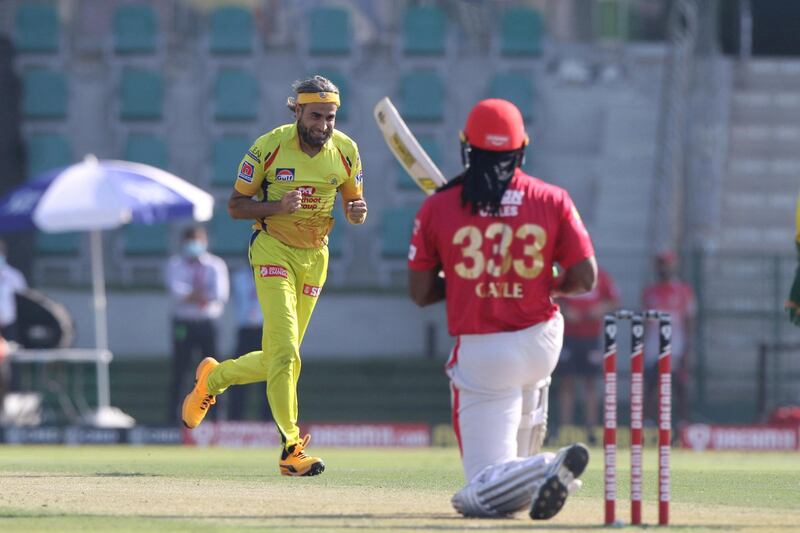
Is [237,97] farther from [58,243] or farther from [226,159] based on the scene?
[58,243]

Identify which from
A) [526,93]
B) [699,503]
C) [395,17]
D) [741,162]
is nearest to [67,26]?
[395,17]

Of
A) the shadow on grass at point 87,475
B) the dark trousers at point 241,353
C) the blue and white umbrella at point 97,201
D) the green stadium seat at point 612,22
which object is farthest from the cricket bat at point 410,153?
the green stadium seat at point 612,22

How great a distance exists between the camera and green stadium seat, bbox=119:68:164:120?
20.5 metres

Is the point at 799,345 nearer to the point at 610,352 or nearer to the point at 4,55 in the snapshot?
the point at 4,55

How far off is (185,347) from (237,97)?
4712mm

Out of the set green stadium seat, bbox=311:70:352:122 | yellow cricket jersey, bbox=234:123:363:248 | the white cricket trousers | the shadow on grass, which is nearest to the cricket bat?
yellow cricket jersey, bbox=234:123:363:248

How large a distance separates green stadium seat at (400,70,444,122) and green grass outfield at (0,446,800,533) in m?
8.81

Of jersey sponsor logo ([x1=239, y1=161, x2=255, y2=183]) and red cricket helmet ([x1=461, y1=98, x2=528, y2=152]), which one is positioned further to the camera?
jersey sponsor logo ([x1=239, y1=161, x2=255, y2=183])

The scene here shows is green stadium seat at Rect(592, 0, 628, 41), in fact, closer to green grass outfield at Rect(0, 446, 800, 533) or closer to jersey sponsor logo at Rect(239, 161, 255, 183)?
green grass outfield at Rect(0, 446, 800, 533)

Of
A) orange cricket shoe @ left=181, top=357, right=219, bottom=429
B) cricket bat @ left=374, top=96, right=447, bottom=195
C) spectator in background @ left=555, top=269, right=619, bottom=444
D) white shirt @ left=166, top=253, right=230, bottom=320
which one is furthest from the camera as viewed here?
spectator in background @ left=555, top=269, right=619, bottom=444

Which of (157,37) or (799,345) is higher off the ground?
(157,37)

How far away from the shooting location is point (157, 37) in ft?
68.0

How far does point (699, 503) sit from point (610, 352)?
5.14 ft

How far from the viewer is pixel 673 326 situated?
669 inches
